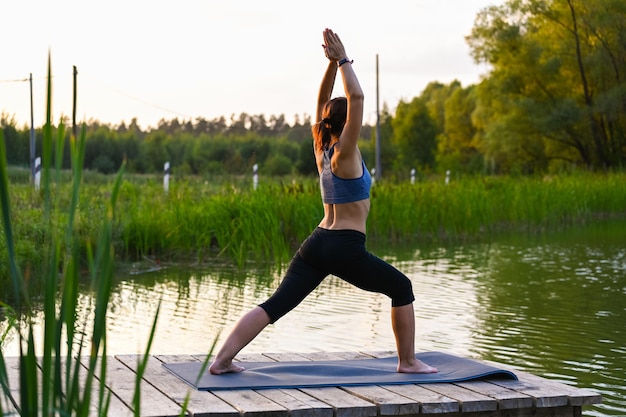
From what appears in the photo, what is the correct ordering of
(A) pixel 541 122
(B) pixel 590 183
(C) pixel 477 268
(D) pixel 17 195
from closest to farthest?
(C) pixel 477 268, (D) pixel 17 195, (B) pixel 590 183, (A) pixel 541 122

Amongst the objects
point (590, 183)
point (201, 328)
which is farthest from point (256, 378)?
point (590, 183)

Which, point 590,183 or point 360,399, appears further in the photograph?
point 590,183

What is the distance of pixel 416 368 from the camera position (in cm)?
529

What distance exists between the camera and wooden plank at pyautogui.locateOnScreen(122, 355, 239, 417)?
14.2 feet

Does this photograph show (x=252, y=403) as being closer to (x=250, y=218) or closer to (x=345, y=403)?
(x=345, y=403)

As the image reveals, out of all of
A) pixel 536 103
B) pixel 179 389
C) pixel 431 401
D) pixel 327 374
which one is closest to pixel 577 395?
pixel 431 401

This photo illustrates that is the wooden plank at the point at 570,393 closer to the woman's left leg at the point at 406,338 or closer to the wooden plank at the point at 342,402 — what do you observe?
the woman's left leg at the point at 406,338

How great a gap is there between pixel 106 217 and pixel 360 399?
9.92ft

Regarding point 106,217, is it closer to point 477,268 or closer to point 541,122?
point 477,268

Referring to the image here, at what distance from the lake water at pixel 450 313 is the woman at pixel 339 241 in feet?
1.97

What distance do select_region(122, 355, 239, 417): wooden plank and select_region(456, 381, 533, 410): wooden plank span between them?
1225 mm

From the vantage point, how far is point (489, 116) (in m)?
45.7

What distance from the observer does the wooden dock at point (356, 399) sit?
14.5 feet

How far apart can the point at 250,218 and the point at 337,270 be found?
7.62 m
